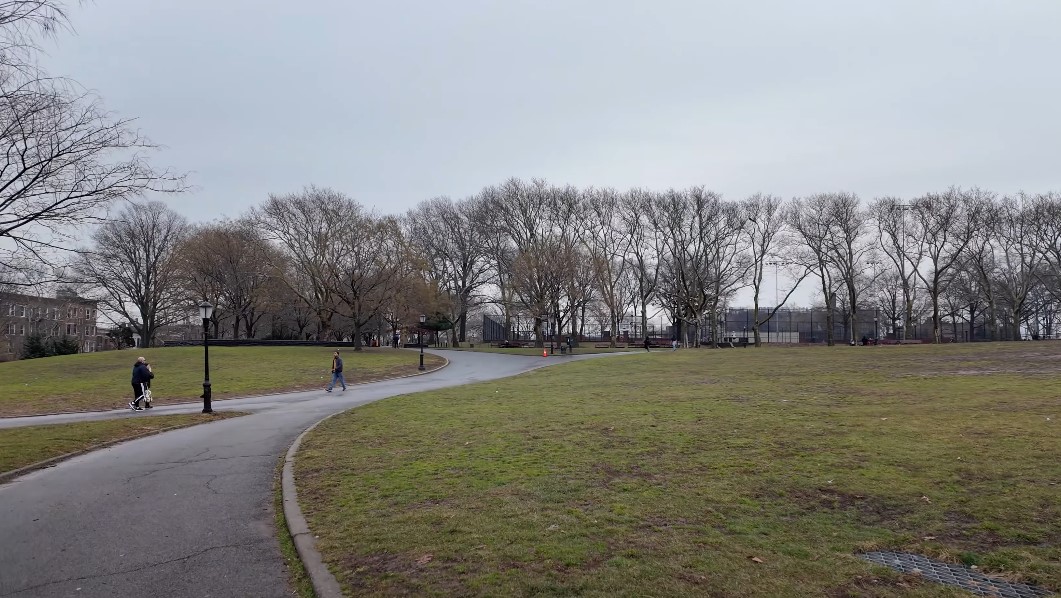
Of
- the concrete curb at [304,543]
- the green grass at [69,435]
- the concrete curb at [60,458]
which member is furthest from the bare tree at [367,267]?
the concrete curb at [304,543]

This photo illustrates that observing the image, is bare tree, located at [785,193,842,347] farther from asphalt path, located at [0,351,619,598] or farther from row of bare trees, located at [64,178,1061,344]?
asphalt path, located at [0,351,619,598]

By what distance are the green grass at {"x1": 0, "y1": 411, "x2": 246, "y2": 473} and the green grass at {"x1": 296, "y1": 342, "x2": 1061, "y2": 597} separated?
14.9ft

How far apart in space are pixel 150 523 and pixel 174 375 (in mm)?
31512

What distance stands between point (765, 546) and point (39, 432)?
52.3 ft

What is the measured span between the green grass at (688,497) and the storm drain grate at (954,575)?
151 mm

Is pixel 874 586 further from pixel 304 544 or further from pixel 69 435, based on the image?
pixel 69 435

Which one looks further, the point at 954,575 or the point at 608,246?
the point at 608,246

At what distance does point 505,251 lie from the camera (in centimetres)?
7375

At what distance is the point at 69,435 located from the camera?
46.9ft

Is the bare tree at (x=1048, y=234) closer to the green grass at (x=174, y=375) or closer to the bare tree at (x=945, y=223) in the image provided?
the bare tree at (x=945, y=223)

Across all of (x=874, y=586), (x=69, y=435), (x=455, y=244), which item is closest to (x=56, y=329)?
(x=455, y=244)

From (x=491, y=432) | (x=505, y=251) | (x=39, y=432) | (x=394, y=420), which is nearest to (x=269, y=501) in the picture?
(x=491, y=432)

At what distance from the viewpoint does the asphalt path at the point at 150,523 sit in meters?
5.48

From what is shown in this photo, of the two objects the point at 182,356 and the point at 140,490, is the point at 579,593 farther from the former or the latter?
the point at 182,356
